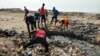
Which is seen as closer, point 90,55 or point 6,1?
point 90,55

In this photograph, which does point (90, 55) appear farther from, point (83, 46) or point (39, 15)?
point (39, 15)

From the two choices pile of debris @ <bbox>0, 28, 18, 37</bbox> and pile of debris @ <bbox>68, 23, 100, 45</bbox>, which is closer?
pile of debris @ <bbox>0, 28, 18, 37</bbox>

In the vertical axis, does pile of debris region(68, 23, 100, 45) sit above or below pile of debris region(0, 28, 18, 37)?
below

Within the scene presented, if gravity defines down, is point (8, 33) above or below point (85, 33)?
above

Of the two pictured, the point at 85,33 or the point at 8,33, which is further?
the point at 85,33

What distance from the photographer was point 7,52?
54.0ft

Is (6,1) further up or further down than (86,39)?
further down

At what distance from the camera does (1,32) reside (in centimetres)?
2156

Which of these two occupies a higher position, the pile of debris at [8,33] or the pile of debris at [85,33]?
the pile of debris at [8,33]

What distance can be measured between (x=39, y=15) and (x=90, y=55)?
23.9 ft

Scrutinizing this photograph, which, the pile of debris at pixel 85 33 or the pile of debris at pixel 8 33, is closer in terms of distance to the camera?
the pile of debris at pixel 8 33

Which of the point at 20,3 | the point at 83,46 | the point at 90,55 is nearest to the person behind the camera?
the point at 90,55

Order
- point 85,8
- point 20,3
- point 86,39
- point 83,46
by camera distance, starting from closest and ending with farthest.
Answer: point 83,46 < point 86,39 < point 85,8 < point 20,3

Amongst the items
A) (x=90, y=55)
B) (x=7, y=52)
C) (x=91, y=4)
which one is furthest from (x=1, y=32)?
(x=91, y=4)
